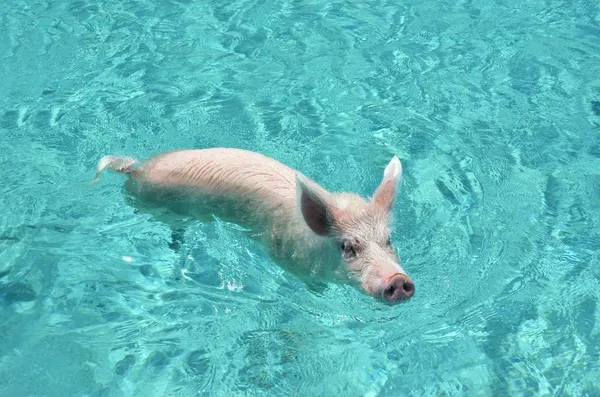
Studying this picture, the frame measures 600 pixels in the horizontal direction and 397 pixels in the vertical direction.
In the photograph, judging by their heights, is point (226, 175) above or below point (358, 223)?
below

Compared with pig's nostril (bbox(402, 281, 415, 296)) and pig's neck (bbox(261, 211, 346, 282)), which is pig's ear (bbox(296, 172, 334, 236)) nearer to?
pig's neck (bbox(261, 211, 346, 282))

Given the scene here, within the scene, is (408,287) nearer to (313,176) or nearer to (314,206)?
(314,206)

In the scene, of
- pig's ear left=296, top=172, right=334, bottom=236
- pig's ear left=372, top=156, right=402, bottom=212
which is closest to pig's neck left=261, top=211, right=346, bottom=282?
pig's ear left=296, top=172, right=334, bottom=236

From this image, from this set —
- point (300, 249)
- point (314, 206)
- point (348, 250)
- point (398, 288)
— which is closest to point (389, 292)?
point (398, 288)

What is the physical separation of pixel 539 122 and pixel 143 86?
426cm

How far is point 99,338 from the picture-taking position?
200 inches

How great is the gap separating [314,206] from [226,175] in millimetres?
1007

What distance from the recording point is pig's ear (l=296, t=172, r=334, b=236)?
4.96 m

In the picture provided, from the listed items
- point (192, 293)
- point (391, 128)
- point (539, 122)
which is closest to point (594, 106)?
point (539, 122)

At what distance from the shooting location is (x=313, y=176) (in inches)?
267

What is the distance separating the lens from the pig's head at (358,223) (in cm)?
494

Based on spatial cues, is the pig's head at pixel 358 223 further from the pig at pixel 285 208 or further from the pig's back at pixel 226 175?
the pig's back at pixel 226 175

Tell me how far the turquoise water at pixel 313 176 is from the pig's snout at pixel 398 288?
597 mm

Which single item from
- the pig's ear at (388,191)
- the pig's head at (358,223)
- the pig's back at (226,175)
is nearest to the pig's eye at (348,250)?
the pig's head at (358,223)
